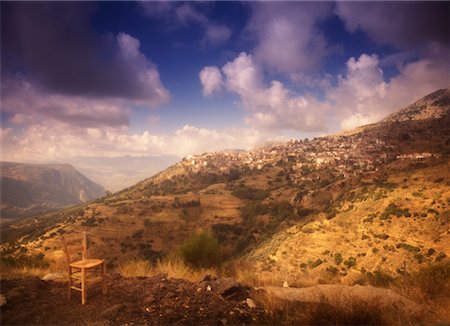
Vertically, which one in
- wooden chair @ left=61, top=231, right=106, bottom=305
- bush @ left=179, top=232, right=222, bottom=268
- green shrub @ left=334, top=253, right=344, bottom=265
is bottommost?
green shrub @ left=334, top=253, right=344, bottom=265

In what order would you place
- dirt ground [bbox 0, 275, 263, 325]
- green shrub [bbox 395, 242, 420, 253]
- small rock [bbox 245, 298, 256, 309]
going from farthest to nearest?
green shrub [bbox 395, 242, 420, 253] → small rock [bbox 245, 298, 256, 309] → dirt ground [bbox 0, 275, 263, 325]

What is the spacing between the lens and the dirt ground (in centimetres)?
461

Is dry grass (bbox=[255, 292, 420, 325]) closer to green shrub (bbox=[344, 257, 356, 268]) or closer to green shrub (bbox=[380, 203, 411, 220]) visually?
green shrub (bbox=[344, 257, 356, 268])

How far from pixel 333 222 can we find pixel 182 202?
38616mm

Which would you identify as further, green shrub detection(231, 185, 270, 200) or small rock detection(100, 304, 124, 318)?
green shrub detection(231, 185, 270, 200)

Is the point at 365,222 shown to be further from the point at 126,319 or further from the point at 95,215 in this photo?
the point at 95,215

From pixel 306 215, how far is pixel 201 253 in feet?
121

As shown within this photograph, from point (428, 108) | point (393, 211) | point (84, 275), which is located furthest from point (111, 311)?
point (428, 108)

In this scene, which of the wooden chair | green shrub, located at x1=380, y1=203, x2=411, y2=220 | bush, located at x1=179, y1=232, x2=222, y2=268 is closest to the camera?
the wooden chair

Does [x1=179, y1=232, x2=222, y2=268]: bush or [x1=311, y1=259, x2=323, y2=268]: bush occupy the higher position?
[x1=179, y1=232, x2=222, y2=268]: bush

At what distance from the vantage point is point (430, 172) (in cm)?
3441

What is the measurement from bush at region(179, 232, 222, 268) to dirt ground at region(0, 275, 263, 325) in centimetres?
441

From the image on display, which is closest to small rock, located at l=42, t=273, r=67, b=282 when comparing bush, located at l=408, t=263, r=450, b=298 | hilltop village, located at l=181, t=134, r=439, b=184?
bush, located at l=408, t=263, r=450, b=298

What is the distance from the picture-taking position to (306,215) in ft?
A: 148
